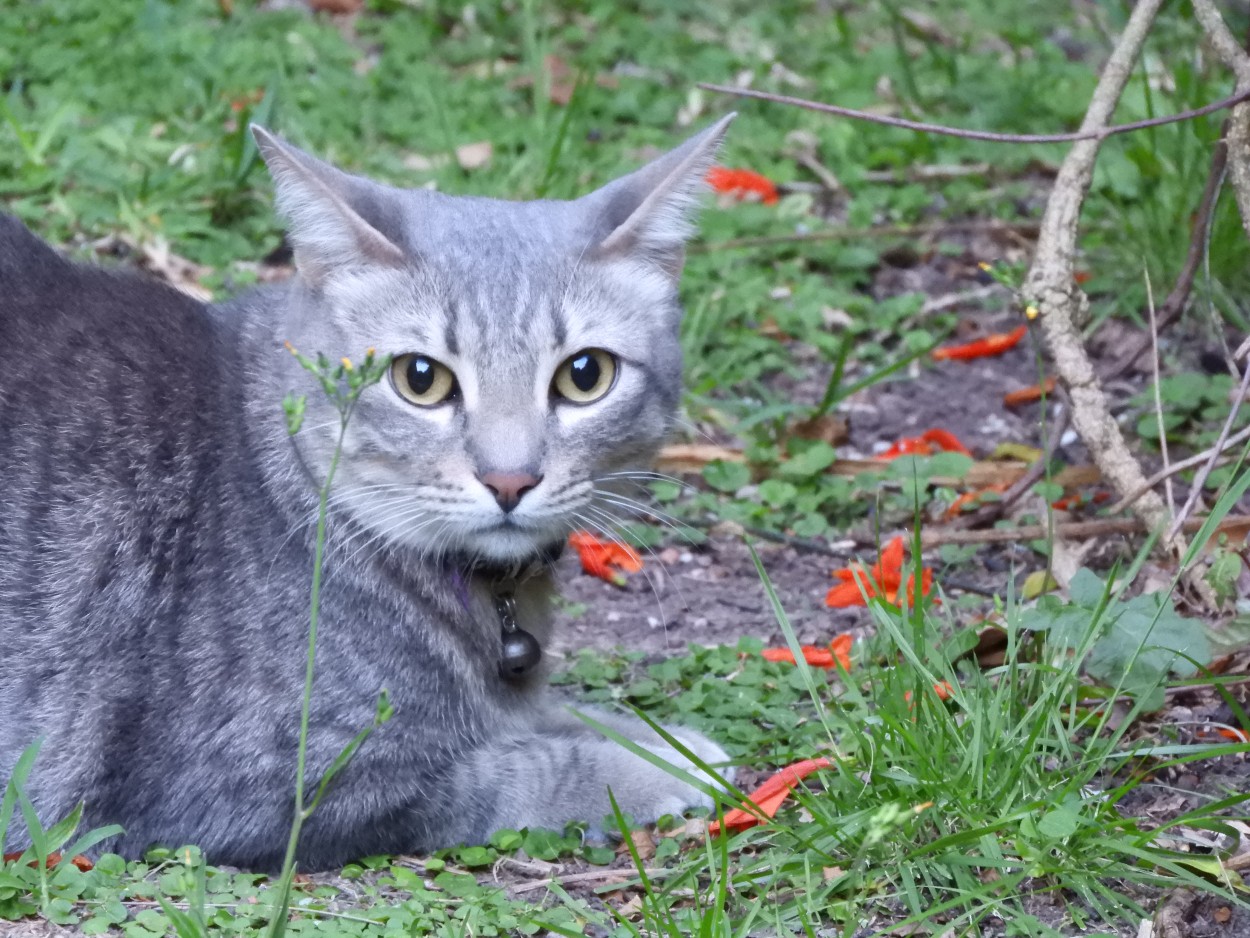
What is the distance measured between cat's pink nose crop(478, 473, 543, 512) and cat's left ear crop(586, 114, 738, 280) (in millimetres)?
554

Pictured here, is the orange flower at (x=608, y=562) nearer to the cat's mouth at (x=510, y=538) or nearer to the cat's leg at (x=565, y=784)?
the cat's leg at (x=565, y=784)

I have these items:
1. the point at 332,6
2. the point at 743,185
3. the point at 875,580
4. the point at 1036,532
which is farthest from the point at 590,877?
the point at 332,6

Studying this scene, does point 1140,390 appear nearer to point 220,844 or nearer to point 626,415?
point 626,415

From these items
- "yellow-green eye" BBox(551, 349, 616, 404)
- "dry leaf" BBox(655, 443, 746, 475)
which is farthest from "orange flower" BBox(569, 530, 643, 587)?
"yellow-green eye" BBox(551, 349, 616, 404)

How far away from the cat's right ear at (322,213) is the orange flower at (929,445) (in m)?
2.14

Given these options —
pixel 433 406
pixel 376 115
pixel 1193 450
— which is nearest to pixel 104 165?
pixel 376 115

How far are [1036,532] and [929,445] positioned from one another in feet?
2.78

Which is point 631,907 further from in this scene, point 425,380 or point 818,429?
point 818,429

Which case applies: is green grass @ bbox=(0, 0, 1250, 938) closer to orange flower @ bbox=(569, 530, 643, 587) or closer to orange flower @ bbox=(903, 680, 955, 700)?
orange flower @ bbox=(903, 680, 955, 700)

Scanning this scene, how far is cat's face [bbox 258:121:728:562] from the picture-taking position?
2.84 m

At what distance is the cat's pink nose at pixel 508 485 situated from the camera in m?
2.77

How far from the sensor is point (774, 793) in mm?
2879

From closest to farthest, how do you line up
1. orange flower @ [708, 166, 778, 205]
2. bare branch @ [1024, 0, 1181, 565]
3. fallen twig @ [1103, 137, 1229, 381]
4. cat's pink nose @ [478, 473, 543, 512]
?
cat's pink nose @ [478, 473, 543, 512]
bare branch @ [1024, 0, 1181, 565]
fallen twig @ [1103, 137, 1229, 381]
orange flower @ [708, 166, 778, 205]

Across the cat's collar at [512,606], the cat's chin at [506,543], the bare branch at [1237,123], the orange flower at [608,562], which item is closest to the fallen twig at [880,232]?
the orange flower at [608,562]
